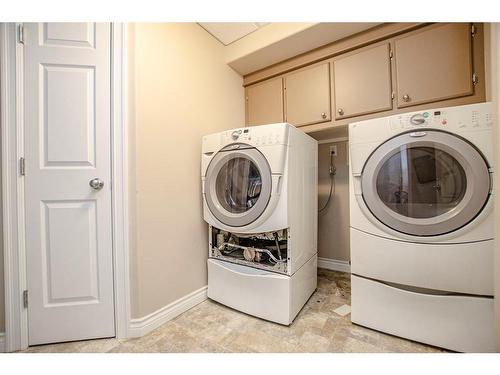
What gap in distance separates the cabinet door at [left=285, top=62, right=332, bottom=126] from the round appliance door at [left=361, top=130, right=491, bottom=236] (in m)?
0.64

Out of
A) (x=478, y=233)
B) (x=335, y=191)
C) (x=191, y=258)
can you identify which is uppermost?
(x=335, y=191)

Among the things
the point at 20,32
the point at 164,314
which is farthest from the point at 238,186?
the point at 20,32

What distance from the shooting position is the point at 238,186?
1.37 m

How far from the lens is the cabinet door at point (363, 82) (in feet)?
4.46

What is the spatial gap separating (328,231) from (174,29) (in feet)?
6.74

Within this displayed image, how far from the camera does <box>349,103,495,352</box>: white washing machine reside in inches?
35.9

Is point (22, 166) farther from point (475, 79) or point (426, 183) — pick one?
point (475, 79)

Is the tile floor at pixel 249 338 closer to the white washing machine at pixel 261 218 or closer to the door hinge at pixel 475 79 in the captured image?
the white washing machine at pixel 261 218

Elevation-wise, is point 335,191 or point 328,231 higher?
point 335,191

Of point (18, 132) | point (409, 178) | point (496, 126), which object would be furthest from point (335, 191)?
point (18, 132)
